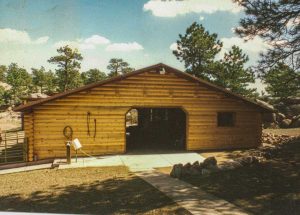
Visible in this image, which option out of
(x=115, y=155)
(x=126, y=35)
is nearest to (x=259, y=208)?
(x=126, y=35)

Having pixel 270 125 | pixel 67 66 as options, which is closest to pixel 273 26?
pixel 270 125

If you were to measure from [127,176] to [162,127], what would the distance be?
14.5 metres

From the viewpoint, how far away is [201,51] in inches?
1636

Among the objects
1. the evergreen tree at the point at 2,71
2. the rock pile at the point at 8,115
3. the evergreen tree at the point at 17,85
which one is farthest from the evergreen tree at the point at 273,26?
the evergreen tree at the point at 2,71

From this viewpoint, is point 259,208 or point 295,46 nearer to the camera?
point 259,208

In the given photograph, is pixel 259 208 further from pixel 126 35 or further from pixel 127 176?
pixel 126 35

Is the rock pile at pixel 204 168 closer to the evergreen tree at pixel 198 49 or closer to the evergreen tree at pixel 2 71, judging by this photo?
the evergreen tree at pixel 198 49

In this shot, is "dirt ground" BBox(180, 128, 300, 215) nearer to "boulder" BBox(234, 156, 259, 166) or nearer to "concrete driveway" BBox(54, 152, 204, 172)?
"boulder" BBox(234, 156, 259, 166)

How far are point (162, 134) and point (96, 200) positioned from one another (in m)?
17.4

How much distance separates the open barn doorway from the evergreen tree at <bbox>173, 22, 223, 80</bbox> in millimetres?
13242

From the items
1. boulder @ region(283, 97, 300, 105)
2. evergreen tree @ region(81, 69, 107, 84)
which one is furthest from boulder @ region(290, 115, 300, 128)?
evergreen tree @ region(81, 69, 107, 84)

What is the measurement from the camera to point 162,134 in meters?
26.8

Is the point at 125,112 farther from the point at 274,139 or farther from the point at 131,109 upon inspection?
the point at 274,139

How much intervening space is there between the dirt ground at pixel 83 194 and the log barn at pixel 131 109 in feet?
12.2
